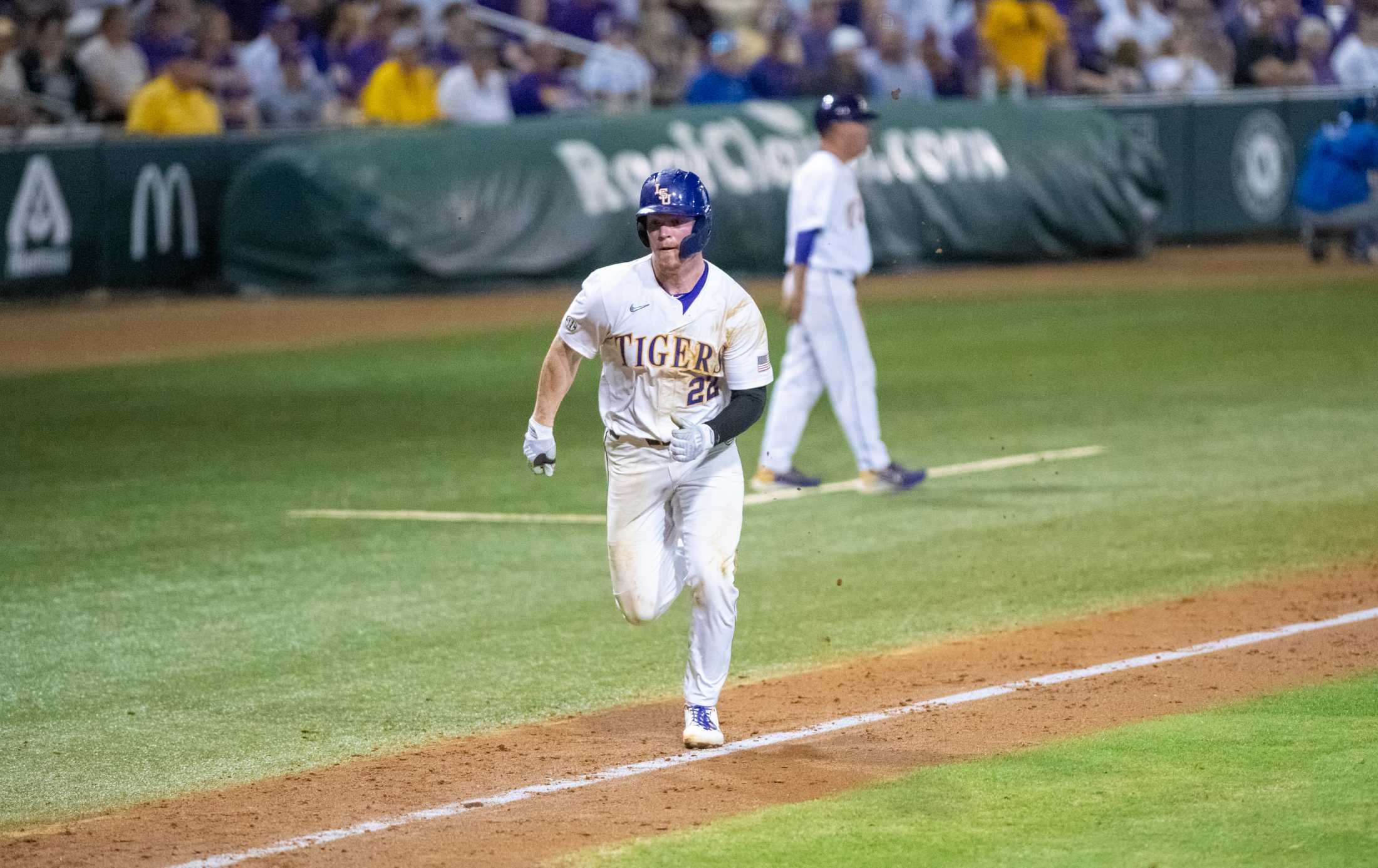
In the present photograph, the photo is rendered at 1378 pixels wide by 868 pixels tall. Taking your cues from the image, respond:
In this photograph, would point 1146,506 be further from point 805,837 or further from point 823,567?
point 805,837

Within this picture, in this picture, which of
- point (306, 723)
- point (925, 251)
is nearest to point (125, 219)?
point (925, 251)

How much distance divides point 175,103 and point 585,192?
4285mm

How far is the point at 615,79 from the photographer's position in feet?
78.6

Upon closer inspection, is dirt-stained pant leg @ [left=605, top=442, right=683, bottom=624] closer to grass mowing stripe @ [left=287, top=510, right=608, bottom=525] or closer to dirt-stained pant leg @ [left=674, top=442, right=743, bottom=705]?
dirt-stained pant leg @ [left=674, top=442, right=743, bottom=705]

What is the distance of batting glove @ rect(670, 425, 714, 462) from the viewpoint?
6.64 meters

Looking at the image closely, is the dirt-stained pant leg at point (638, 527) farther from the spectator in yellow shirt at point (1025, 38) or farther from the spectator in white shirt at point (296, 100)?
the spectator in yellow shirt at point (1025, 38)

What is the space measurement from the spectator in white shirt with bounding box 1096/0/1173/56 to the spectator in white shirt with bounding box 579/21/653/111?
23.3ft

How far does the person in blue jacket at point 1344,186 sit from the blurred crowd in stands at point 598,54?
3007mm

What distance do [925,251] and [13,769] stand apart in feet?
58.4

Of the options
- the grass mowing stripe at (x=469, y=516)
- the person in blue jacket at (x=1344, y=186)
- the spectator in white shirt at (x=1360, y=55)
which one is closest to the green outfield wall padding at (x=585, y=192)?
the person in blue jacket at (x=1344, y=186)

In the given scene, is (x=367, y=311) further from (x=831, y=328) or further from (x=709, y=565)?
(x=709, y=565)

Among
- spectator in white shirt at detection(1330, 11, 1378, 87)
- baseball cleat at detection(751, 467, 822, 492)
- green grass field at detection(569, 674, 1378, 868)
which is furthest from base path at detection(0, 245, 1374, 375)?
green grass field at detection(569, 674, 1378, 868)

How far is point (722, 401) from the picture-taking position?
7.01m

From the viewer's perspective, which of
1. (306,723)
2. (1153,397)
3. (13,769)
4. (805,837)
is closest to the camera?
(805,837)
